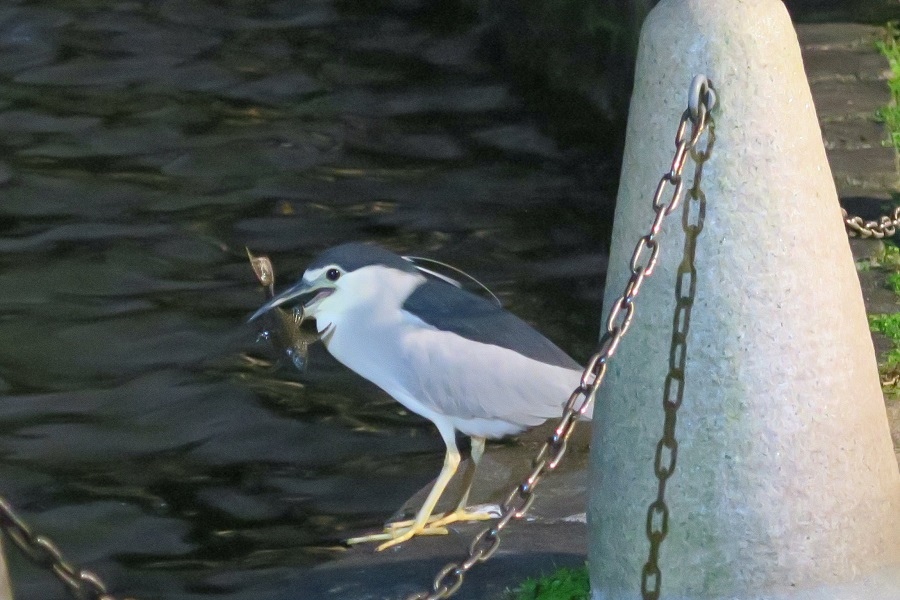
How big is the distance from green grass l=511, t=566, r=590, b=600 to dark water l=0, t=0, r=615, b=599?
103 cm

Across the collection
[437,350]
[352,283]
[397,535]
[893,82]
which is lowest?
[397,535]

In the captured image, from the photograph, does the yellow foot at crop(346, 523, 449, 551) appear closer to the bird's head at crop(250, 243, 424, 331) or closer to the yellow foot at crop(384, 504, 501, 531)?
the yellow foot at crop(384, 504, 501, 531)

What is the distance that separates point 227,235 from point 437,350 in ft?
11.4

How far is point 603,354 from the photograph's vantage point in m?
2.55

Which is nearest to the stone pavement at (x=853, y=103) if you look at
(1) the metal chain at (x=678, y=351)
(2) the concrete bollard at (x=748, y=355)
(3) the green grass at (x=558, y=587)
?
(3) the green grass at (x=558, y=587)

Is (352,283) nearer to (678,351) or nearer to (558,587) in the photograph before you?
(558,587)

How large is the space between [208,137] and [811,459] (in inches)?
272

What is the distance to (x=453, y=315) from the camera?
4.30 meters

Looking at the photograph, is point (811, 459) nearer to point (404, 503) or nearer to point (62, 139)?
point (404, 503)

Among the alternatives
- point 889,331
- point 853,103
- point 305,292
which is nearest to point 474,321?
point 305,292

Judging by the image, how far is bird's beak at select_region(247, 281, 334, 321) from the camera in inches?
169

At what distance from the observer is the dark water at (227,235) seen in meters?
4.88

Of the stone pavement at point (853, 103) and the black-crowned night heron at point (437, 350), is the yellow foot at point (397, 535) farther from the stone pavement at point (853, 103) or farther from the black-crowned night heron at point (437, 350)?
the stone pavement at point (853, 103)

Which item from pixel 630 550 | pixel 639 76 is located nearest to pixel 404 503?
pixel 630 550
